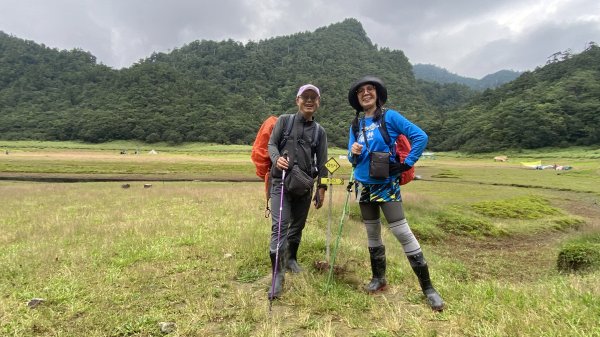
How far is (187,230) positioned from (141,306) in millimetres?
4481

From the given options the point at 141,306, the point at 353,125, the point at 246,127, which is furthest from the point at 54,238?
the point at 246,127

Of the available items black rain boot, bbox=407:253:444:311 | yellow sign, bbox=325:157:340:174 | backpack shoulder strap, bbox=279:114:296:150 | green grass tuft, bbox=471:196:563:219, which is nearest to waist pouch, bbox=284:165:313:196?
backpack shoulder strap, bbox=279:114:296:150

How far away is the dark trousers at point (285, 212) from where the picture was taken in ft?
18.0

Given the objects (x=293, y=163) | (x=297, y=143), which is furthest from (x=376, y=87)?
(x=293, y=163)

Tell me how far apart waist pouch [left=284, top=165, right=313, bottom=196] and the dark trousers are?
20cm

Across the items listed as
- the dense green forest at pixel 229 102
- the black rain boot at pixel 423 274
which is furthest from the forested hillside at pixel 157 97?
the black rain boot at pixel 423 274

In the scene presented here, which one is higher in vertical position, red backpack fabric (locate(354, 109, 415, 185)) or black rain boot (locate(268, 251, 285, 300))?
red backpack fabric (locate(354, 109, 415, 185))

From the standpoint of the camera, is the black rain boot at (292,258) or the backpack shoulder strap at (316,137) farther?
the black rain boot at (292,258)

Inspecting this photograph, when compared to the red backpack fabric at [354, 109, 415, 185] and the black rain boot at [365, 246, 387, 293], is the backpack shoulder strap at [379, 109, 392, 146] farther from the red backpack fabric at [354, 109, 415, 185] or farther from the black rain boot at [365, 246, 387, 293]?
the black rain boot at [365, 246, 387, 293]

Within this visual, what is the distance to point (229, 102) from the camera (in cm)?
16138

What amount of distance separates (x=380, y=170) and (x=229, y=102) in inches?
6396

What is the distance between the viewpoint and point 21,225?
10359mm

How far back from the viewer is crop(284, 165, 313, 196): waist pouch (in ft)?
17.2

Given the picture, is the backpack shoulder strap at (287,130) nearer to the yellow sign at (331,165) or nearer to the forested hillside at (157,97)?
the yellow sign at (331,165)
